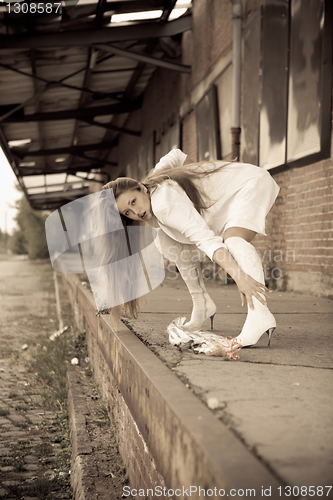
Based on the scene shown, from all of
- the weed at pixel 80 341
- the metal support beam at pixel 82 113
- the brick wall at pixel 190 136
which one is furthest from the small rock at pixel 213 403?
the metal support beam at pixel 82 113

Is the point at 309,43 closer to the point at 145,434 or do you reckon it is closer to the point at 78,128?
the point at 145,434

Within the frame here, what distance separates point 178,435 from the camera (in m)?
1.36

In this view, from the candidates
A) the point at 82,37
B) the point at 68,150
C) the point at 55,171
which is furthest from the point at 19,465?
the point at 55,171

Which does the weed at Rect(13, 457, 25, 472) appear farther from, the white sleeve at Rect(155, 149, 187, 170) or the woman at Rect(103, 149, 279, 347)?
the white sleeve at Rect(155, 149, 187, 170)

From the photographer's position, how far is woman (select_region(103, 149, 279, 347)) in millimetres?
2256

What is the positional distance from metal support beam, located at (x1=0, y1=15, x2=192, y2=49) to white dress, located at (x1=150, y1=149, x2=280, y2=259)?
20.0 ft

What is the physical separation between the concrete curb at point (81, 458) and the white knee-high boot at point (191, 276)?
979 mm

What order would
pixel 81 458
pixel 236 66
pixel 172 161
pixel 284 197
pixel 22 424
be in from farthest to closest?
pixel 236 66, pixel 284 197, pixel 22 424, pixel 172 161, pixel 81 458

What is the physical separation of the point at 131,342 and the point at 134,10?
7423mm

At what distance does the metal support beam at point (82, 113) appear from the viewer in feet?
39.4

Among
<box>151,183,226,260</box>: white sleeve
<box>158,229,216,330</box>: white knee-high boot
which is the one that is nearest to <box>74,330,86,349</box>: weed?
<box>158,229,216,330</box>: white knee-high boot

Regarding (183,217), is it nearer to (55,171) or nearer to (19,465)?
(19,465)

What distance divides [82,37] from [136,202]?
20.7 ft

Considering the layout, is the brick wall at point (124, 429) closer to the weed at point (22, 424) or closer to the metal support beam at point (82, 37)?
the weed at point (22, 424)
